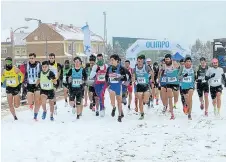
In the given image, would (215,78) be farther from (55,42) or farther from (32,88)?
(55,42)

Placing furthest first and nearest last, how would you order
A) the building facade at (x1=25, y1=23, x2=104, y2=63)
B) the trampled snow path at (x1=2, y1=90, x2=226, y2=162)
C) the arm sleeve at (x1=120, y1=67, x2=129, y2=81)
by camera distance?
the building facade at (x1=25, y1=23, x2=104, y2=63) < the arm sleeve at (x1=120, y1=67, x2=129, y2=81) < the trampled snow path at (x1=2, y1=90, x2=226, y2=162)

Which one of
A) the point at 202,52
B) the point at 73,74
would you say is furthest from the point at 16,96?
the point at 202,52

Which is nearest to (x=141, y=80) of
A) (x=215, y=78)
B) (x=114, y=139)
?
(x=215, y=78)

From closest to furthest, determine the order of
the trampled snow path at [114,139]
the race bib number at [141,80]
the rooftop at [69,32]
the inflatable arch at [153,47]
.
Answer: the trampled snow path at [114,139] < the race bib number at [141,80] < the inflatable arch at [153,47] < the rooftop at [69,32]

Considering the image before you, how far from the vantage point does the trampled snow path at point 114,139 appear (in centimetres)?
735

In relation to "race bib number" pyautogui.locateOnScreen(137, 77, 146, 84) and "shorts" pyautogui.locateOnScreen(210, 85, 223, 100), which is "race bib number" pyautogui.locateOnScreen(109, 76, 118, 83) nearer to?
"race bib number" pyautogui.locateOnScreen(137, 77, 146, 84)

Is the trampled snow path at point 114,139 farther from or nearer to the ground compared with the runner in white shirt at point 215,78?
nearer to the ground

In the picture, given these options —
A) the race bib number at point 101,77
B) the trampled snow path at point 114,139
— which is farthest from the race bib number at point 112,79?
the trampled snow path at point 114,139

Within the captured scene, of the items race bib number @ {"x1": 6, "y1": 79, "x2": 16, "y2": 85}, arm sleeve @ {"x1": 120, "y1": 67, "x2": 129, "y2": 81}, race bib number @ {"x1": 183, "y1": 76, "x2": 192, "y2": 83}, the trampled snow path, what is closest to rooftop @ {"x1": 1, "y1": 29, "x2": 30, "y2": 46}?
race bib number @ {"x1": 6, "y1": 79, "x2": 16, "y2": 85}

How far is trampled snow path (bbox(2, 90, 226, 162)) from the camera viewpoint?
735 cm

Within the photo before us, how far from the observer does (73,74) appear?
11492 mm

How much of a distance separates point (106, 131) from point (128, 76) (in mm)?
2145

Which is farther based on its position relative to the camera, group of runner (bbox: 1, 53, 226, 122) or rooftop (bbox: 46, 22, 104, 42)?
rooftop (bbox: 46, 22, 104, 42)

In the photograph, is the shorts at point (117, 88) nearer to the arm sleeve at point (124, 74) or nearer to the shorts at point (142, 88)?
the arm sleeve at point (124, 74)
